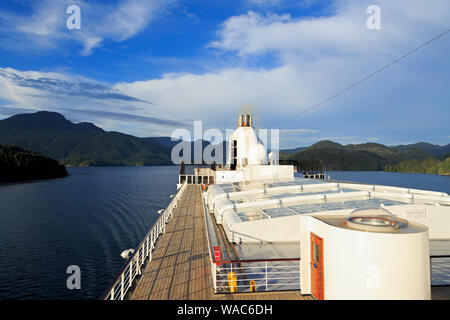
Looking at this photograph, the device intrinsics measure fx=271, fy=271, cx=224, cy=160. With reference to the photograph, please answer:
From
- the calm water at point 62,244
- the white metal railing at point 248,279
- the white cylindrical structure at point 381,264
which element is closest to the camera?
the white cylindrical structure at point 381,264

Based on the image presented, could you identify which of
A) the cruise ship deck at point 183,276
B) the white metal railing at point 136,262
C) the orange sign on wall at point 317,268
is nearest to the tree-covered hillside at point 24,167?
the white metal railing at point 136,262

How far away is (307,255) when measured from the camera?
674 centimetres

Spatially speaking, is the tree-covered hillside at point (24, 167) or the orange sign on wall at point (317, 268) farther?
the tree-covered hillside at point (24, 167)

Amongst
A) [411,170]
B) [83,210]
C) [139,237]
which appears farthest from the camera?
[411,170]

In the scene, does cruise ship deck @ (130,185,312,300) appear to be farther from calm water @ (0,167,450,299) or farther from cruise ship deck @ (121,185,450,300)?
calm water @ (0,167,450,299)

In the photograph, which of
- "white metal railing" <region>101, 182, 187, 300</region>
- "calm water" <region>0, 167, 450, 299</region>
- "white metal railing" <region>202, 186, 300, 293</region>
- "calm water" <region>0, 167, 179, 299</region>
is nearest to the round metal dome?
"white metal railing" <region>202, 186, 300, 293</region>

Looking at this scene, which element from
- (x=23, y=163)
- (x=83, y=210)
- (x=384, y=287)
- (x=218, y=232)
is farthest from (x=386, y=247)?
(x=23, y=163)

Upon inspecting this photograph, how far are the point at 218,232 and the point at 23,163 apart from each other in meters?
96.7

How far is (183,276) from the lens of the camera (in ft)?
28.1

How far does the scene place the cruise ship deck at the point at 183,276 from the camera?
283 inches

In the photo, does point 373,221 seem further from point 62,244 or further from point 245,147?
point 245,147

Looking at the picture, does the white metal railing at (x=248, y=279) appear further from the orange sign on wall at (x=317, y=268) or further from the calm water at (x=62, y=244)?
the calm water at (x=62, y=244)

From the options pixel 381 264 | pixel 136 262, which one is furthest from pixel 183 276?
pixel 381 264
